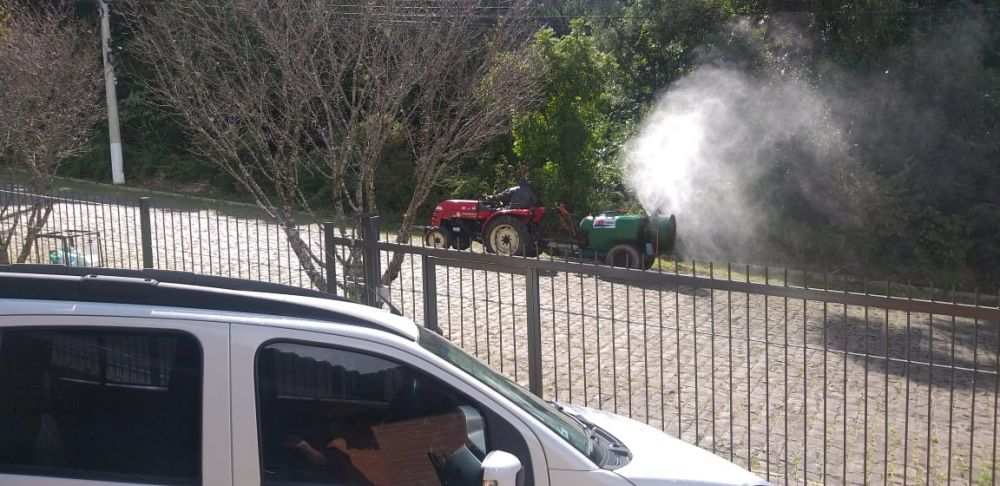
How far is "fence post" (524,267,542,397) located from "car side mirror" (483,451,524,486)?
2763 mm

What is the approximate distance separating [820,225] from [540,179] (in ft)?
19.4

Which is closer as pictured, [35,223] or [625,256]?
[35,223]

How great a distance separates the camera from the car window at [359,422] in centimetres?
320

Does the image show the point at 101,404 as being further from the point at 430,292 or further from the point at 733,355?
the point at 733,355

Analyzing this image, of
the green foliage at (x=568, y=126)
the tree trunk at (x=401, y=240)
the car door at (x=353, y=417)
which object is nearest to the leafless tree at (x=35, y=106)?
the tree trunk at (x=401, y=240)

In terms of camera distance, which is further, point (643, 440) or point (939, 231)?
point (939, 231)

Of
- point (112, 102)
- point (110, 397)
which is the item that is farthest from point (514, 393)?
point (112, 102)

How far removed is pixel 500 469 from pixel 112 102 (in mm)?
24126

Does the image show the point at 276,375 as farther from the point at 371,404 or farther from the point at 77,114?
the point at 77,114

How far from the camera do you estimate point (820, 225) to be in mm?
19594

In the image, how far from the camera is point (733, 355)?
33.9 ft

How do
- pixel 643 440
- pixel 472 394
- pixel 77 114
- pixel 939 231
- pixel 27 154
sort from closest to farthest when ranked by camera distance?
pixel 472 394
pixel 643 440
pixel 27 154
pixel 77 114
pixel 939 231

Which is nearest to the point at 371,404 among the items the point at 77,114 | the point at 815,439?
the point at 815,439

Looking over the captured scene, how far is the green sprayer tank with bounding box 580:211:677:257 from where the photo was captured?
1534 cm
